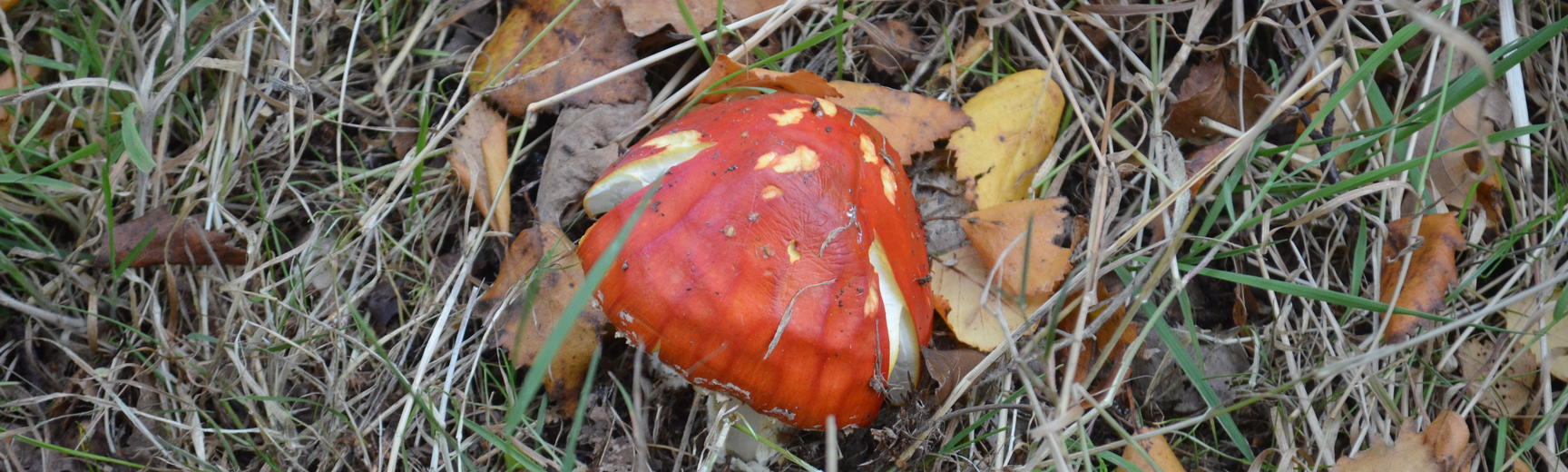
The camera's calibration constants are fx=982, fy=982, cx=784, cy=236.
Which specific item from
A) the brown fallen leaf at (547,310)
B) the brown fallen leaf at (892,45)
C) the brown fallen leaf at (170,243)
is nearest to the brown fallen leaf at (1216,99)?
the brown fallen leaf at (892,45)

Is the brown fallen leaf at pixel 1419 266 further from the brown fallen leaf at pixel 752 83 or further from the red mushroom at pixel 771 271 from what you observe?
the brown fallen leaf at pixel 752 83

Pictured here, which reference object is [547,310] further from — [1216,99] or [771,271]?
[1216,99]

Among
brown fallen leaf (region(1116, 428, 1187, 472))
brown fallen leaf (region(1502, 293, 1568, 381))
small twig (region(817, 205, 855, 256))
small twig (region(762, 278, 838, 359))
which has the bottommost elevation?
brown fallen leaf (region(1116, 428, 1187, 472))

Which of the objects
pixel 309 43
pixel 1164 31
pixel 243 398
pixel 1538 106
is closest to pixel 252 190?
pixel 309 43

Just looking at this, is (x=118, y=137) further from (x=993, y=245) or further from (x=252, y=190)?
(x=993, y=245)

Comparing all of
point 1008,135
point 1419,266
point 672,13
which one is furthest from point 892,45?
point 1419,266

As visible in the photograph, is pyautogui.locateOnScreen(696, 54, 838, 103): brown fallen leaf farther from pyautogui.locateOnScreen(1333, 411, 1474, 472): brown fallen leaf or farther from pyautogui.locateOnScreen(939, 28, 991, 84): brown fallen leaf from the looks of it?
pyautogui.locateOnScreen(1333, 411, 1474, 472): brown fallen leaf

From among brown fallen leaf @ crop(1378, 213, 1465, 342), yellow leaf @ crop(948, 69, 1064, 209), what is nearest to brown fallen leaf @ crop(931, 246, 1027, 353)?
yellow leaf @ crop(948, 69, 1064, 209)
